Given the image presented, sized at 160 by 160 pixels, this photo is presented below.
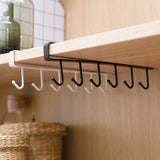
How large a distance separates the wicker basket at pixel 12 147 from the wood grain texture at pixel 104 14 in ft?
1.68

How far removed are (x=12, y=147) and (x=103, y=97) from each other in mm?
386

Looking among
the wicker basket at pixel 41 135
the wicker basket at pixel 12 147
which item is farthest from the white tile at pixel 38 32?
the wicker basket at pixel 12 147

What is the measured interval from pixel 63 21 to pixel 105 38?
816mm

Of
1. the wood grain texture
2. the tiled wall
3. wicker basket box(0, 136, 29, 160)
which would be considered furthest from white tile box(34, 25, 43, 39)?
wicker basket box(0, 136, 29, 160)

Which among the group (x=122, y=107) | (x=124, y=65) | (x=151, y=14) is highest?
(x=151, y=14)

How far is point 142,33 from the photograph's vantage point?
745 mm

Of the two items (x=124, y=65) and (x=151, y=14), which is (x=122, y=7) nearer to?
(x=151, y=14)

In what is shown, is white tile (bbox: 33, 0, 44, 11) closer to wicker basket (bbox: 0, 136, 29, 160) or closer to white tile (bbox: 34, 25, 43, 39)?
white tile (bbox: 34, 25, 43, 39)

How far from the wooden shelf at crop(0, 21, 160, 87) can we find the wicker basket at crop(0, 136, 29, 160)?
0.23m

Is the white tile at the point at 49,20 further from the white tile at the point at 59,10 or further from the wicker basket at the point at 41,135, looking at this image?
the wicker basket at the point at 41,135

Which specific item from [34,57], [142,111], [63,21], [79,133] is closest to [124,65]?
[142,111]

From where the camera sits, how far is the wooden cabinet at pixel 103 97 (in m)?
0.90

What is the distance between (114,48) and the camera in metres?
0.86

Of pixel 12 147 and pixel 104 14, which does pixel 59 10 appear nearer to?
pixel 104 14
